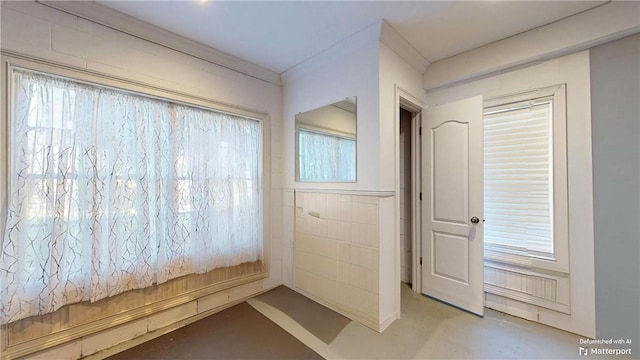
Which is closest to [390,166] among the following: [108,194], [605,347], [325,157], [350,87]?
[325,157]

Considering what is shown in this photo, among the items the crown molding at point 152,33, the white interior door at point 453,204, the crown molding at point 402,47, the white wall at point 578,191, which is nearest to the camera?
the crown molding at point 152,33

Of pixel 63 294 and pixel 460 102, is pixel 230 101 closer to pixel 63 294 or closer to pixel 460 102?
pixel 63 294

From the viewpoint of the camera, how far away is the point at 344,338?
1.96 meters

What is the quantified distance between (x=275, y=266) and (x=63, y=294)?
1.77 meters

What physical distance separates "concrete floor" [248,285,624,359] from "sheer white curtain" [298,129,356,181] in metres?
1.36

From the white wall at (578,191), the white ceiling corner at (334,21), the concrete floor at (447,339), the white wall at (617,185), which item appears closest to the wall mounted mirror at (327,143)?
the white ceiling corner at (334,21)

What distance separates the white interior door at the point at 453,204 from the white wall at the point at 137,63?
174 centimetres

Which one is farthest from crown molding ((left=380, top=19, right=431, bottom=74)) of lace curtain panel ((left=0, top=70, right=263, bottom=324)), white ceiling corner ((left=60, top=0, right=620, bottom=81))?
lace curtain panel ((left=0, top=70, right=263, bottom=324))

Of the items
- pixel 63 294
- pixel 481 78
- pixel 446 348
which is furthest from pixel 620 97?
pixel 63 294

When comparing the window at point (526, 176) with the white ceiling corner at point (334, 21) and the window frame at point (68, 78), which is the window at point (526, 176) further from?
the window frame at point (68, 78)

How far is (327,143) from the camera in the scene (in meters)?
2.55

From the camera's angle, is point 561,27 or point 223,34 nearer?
point 561,27

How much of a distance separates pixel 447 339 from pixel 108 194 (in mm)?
2886

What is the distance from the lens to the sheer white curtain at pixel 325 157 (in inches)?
91.5
